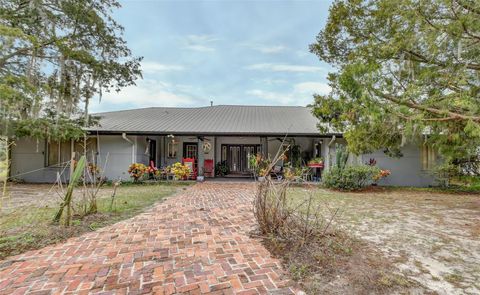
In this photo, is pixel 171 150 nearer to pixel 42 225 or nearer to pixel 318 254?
pixel 42 225

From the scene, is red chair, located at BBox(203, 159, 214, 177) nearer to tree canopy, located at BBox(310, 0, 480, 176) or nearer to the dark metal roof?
the dark metal roof

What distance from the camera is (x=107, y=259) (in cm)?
327

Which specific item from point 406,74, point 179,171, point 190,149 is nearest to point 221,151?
point 190,149

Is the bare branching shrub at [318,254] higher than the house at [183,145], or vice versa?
the house at [183,145]

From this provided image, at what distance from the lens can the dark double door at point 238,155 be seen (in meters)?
16.3

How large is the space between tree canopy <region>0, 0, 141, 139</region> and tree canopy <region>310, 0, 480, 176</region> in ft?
29.4

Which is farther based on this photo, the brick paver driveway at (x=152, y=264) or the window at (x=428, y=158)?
the window at (x=428, y=158)

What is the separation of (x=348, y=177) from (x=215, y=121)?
7.61 meters

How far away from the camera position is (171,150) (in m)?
15.5

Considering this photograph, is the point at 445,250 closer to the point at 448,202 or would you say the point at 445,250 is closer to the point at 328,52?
the point at 448,202

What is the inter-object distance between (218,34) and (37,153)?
11.4m

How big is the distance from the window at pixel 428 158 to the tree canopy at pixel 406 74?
180 inches

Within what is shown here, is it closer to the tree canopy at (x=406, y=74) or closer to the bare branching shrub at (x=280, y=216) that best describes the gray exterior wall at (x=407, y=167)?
the tree canopy at (x=406, y=74)

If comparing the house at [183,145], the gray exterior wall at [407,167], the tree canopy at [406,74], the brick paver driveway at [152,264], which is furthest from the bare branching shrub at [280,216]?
the gray exterior wall at [407,167]
